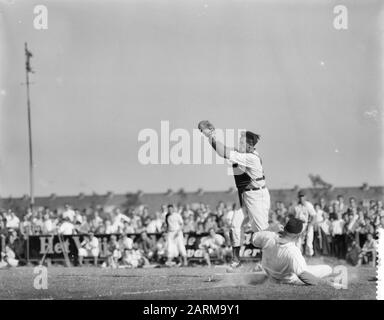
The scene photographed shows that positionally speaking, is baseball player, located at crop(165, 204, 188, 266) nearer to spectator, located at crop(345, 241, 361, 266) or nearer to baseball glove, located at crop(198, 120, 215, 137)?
spectator, located at crop(345, 241, 361, 266)

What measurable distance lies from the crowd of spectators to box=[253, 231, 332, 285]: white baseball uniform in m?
4.51

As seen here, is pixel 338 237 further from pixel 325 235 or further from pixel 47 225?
pixel 47 225

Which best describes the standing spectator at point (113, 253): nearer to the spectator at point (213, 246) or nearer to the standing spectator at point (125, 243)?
the standing spectator at point (125, 243)

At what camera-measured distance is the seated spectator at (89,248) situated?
20.8 m

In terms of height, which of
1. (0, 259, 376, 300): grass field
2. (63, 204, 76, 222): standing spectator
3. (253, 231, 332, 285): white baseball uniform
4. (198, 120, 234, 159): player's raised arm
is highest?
(198, 120, 234, 159): player's raised arm

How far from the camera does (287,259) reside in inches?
548

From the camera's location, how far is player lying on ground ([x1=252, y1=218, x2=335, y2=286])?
549 inches

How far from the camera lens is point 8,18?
16.9 m

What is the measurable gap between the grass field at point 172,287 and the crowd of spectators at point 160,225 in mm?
2085

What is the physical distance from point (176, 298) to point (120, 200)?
11231mm

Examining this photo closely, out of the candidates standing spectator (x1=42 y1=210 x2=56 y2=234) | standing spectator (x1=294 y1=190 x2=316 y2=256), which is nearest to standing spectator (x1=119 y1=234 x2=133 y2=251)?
standing spectator (x1=42 y1=210 x2=56 y2=234)

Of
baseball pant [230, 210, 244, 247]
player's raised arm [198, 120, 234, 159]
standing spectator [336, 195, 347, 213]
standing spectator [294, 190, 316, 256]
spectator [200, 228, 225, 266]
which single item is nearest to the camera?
player's raised arm [198, 120, 234, 159]
